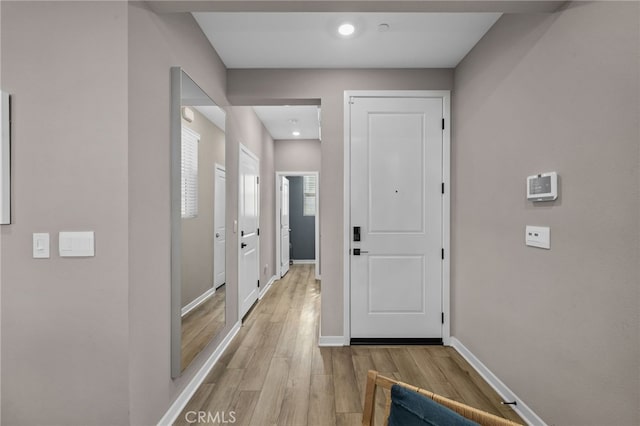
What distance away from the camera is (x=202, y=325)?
224 centimetres

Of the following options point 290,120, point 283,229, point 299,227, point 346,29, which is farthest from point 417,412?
point 299,227

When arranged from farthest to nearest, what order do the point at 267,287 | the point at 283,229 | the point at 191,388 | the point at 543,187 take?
the point at 283,229 < the point at 267,287 < the point at 191,388 < the point at 543,187

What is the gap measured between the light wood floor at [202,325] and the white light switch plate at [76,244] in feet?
Result: 2.49

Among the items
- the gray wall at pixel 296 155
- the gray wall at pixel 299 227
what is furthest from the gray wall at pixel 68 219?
the gray wall at pixel 299 227

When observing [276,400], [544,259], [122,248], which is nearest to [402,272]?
[544,259]

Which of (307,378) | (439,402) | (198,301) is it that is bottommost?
(307,378)

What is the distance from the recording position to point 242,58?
2693 mm

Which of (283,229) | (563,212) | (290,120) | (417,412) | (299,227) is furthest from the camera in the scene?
(299,227)

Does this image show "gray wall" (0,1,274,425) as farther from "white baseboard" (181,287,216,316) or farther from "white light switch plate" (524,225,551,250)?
"white light switch plate" (524,225,551,250)

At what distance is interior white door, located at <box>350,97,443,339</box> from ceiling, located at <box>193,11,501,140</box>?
378mm

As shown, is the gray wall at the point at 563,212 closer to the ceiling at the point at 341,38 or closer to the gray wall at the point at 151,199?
the ceiling at the point at 341,38

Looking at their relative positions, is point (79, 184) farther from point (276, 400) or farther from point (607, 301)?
point (607, 301)

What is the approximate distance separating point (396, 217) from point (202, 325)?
1870 mm

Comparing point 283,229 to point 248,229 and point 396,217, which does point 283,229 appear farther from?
point 396,217
